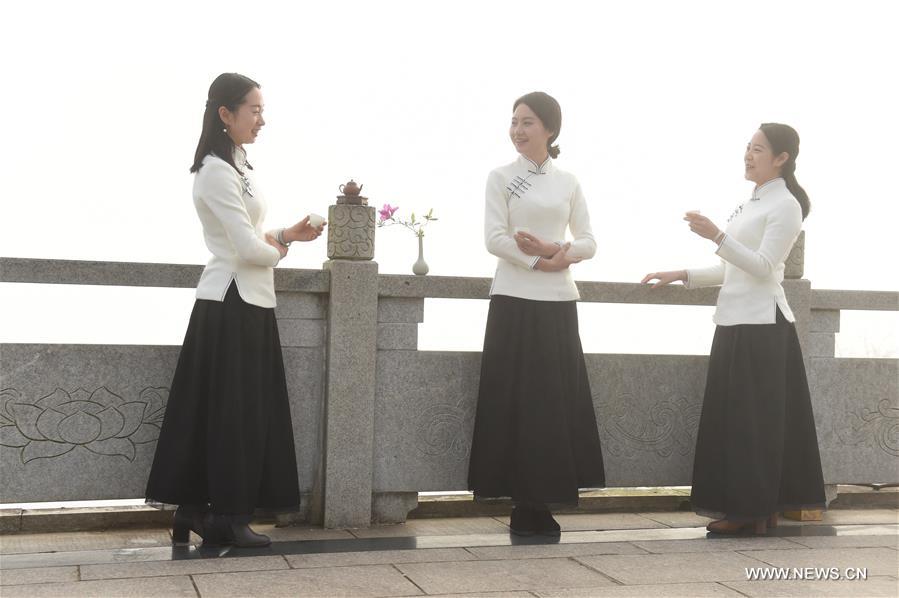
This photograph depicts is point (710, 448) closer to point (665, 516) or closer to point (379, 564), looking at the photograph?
point (665, 516)

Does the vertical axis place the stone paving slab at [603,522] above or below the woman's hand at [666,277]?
below

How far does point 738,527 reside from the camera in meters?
4.98

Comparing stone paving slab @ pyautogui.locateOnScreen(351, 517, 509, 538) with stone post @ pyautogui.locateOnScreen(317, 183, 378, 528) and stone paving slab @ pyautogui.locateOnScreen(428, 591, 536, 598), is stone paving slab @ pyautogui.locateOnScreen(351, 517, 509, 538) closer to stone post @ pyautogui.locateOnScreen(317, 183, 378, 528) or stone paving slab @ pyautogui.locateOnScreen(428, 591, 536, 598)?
stone post @ pyautogui.locateOnScreen(317, 183, 378, 528)

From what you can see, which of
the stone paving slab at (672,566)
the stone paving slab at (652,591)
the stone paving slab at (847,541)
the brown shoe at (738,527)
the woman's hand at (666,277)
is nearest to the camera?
the stone paving slab at (652,591)

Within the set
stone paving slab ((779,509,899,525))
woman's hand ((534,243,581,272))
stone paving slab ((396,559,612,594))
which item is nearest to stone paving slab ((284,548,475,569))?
stone paving slab ((396,559,612,594))

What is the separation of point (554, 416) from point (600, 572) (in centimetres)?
81

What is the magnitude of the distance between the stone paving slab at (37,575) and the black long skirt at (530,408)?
1793 millimetres

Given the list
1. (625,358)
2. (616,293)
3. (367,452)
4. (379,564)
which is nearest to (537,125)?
(616,293)

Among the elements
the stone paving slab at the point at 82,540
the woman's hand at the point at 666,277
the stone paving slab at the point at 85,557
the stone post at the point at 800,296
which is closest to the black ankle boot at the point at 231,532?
the stone paving slab at the point at 85,557

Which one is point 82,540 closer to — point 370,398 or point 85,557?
point 85,557

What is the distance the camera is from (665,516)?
5488 mm

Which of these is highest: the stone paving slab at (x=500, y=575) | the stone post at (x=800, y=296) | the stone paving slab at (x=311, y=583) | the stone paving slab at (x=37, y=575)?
the stone post at (x=800, y=296)

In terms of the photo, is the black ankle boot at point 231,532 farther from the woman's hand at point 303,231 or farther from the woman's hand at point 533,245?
the woman's hand at point 533,245

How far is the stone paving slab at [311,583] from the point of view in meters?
3.68
